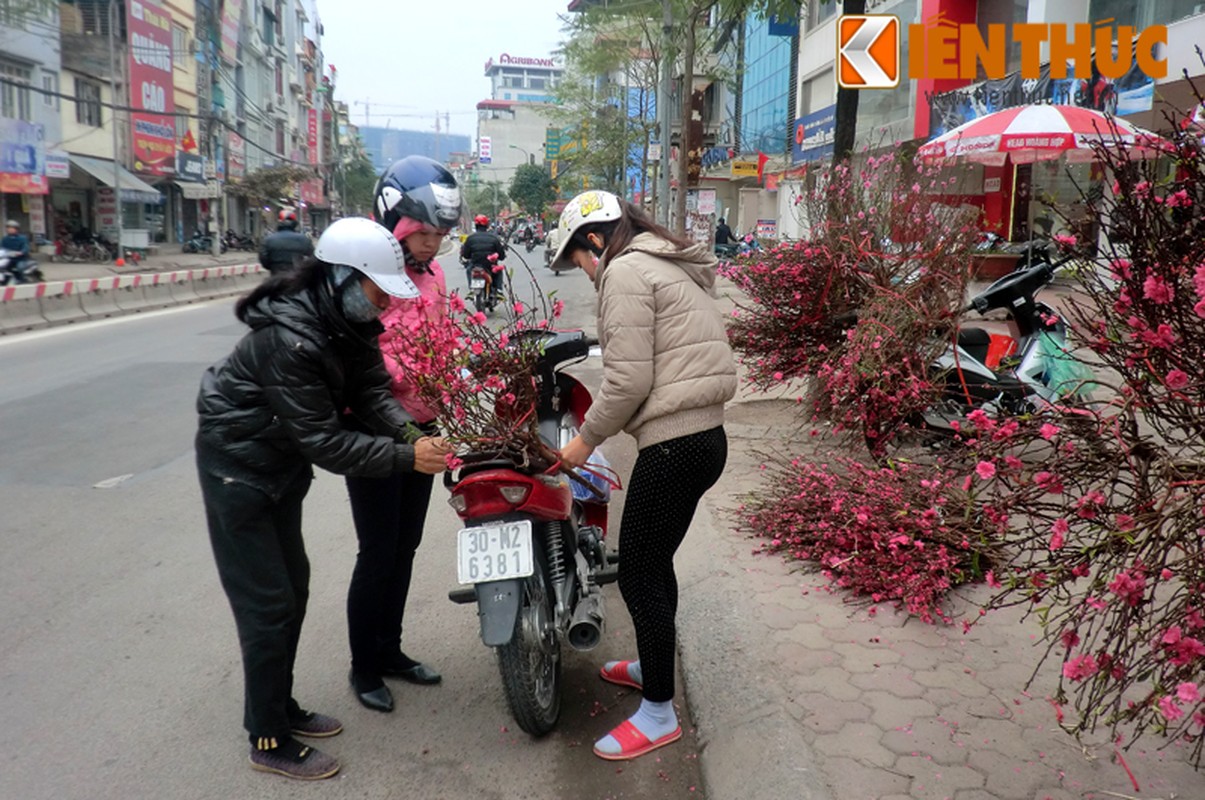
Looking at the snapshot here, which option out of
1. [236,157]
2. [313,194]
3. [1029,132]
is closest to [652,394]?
[1029,132]

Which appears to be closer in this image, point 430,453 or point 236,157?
point 430,453

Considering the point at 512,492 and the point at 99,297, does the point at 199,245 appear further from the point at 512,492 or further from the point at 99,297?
the point at 512,492

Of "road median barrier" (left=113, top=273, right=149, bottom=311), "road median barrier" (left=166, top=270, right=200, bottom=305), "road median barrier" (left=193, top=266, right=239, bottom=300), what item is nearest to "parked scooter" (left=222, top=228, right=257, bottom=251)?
"road median barrier" (left=193, top=266, right=239, bottom=300)

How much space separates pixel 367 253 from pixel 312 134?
81.1 meters

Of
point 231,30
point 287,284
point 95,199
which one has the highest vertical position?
point 231,30

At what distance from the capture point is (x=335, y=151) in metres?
77.8

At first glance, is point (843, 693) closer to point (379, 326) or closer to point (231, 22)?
point (379, 326)

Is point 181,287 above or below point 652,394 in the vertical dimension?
below

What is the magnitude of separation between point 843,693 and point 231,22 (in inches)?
2059

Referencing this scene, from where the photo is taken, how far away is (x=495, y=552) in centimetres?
297

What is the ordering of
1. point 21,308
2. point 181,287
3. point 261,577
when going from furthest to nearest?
point 181,287 < point 21,308 < point 261,577

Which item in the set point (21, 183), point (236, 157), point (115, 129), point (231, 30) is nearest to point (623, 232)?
point (21, 183)

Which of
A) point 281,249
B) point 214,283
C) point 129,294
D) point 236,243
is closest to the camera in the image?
point 281,249

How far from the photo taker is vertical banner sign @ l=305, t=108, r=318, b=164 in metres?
76.4
